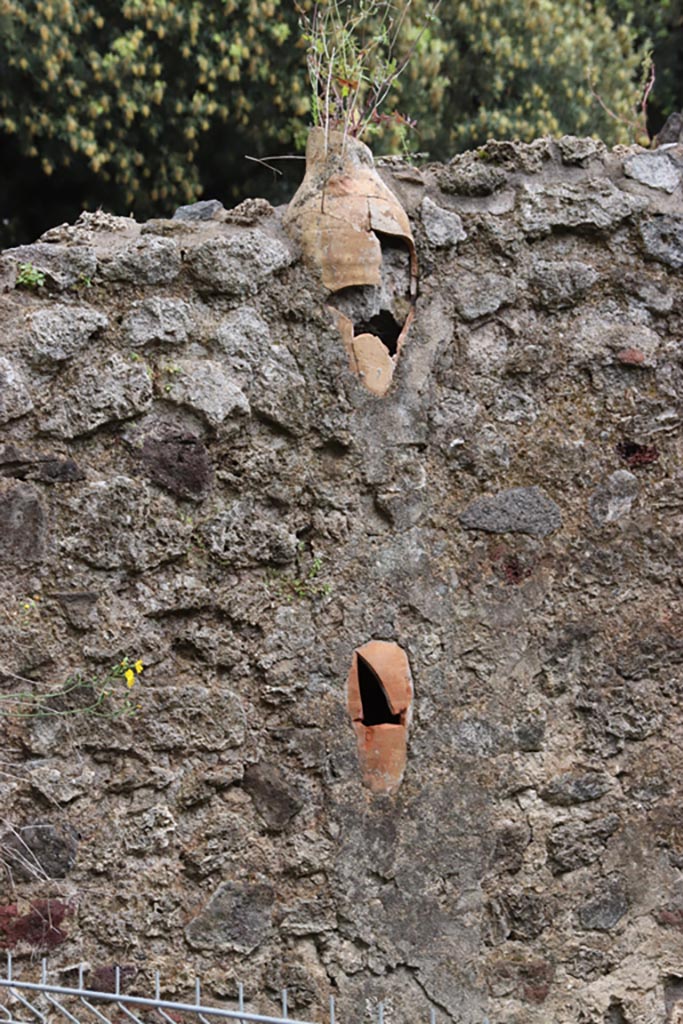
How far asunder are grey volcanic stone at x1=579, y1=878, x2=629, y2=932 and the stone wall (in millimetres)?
11

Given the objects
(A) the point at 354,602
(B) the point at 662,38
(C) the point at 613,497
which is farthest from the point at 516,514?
(B) the point at 662,38

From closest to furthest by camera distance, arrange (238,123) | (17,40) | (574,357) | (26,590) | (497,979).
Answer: (26,590)
(497,979)
(574,357)
(17,40)
(238,123)

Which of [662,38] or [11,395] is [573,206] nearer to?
[11,395]

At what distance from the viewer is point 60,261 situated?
9.41 ft

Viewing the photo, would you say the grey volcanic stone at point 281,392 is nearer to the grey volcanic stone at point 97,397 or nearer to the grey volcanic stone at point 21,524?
the grey volcanic stone at point 97,397

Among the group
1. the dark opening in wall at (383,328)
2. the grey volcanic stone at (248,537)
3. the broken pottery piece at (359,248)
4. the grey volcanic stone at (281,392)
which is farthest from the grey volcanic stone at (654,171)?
the grey volcanic stone at (248,537)

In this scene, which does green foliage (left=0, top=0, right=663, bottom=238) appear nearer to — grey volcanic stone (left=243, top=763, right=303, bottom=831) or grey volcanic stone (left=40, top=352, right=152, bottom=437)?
grey volcanic stone (left=40, top=352, right=152, bottom=437)

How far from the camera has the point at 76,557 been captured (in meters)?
2.78

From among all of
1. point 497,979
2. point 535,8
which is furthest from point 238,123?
point 497,979

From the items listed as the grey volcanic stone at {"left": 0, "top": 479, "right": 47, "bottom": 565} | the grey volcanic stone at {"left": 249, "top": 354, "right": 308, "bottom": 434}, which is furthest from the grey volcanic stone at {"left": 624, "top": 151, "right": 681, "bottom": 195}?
the grey volcanic stone at {"left": 0, "top": 479, "right": 47, "bottom": 565}

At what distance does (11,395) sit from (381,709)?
1191 millimetres

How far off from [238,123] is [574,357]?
3579 millimetres

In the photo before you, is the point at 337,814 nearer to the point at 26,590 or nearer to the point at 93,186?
the point at 26,590

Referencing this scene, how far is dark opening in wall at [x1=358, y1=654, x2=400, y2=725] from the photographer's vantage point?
9.74 feet
